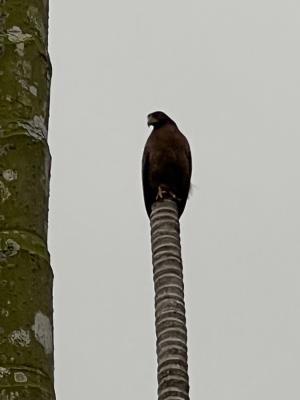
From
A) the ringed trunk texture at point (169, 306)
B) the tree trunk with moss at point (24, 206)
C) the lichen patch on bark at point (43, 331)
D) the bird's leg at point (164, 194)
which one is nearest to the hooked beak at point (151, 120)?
the bird's leg at point (164, 194)

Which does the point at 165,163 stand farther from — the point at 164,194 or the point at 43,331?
the point at 43,331

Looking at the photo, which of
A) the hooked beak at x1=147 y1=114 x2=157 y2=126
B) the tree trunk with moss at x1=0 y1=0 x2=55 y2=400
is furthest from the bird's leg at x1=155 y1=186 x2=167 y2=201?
the tree trunk with moss at x1=0 y1=0 x2=55 y2=400

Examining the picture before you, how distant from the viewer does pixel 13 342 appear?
2350mm

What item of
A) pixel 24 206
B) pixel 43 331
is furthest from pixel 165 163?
pixel 43 331

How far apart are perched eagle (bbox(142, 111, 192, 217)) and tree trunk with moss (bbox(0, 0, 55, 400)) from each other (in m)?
6.99

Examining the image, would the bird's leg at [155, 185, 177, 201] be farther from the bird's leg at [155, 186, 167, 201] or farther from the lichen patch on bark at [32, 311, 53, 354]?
the lichen patch on bark at [32, 311, 53, 354]

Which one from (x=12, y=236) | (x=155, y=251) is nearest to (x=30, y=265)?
(x=12, y=236)

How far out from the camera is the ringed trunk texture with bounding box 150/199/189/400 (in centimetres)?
840

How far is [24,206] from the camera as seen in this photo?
2531mm

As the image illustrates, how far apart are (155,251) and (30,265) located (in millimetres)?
6704

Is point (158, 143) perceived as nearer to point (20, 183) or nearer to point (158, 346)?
point (158, 346)

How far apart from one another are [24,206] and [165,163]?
7.73 meters

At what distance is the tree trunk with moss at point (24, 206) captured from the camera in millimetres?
2365

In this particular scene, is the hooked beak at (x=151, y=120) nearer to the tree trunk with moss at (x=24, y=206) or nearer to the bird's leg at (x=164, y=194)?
the bird's leg at (x=164, y=194)
